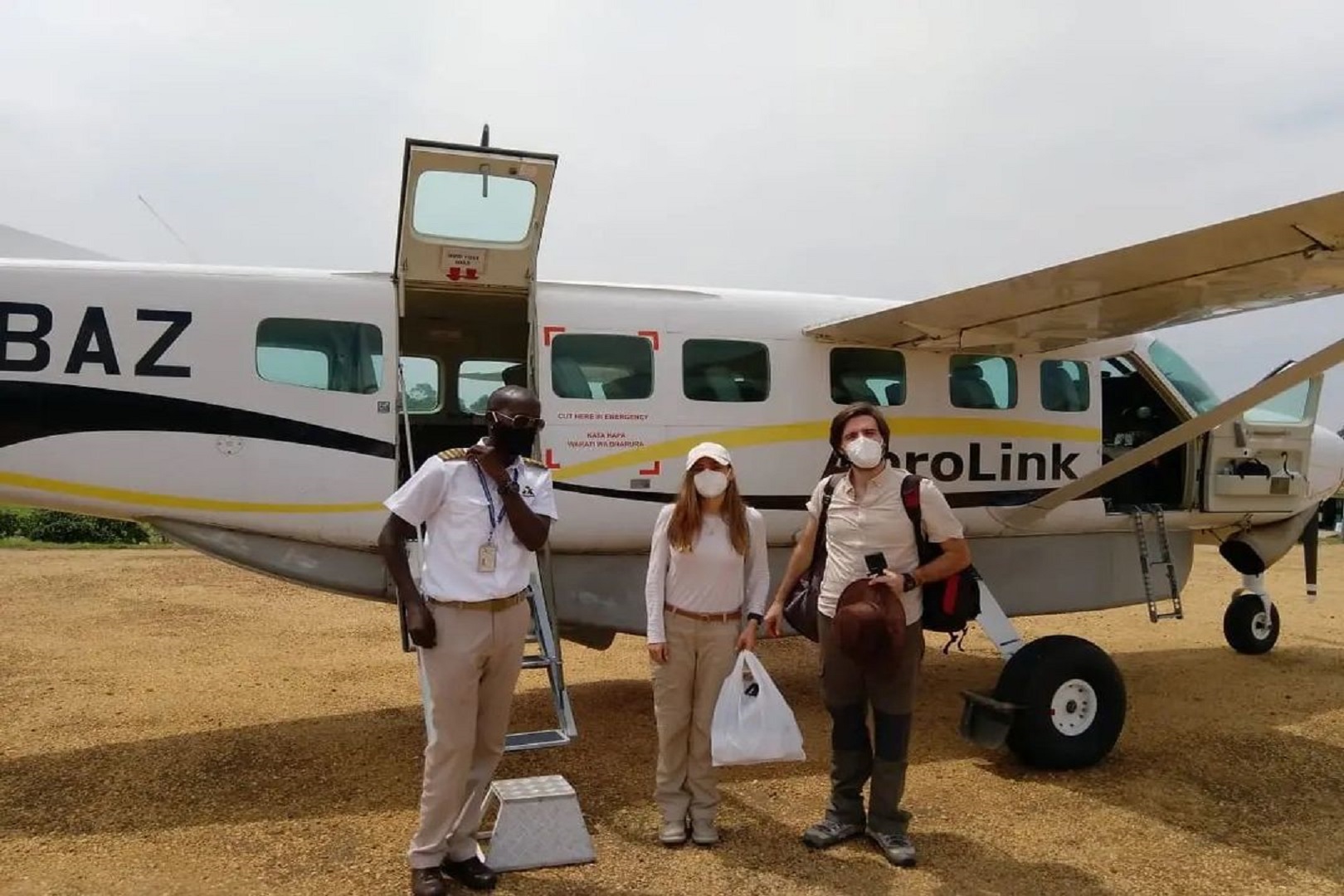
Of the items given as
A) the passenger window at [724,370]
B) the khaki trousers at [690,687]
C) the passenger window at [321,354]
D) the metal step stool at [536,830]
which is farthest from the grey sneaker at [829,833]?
the passenger window at [321,354]

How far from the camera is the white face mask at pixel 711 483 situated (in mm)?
4598

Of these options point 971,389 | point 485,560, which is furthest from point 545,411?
point 971,389

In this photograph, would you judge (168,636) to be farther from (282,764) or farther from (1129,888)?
(1129,888)

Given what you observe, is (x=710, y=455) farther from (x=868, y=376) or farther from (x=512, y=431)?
(x=868, y=376)

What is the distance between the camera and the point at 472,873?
4.37m

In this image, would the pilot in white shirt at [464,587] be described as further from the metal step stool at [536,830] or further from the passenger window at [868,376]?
the passenger window at [868,376]

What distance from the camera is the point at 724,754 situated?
14.7 ft

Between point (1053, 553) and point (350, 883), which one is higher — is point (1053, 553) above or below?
above

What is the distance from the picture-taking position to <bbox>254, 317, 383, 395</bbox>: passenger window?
6.15 metres

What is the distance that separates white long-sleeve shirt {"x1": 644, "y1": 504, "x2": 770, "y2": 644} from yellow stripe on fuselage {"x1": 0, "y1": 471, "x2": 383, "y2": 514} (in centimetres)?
236

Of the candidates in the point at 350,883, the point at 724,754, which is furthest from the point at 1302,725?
the point at 350,883

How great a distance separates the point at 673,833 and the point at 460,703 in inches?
55.6

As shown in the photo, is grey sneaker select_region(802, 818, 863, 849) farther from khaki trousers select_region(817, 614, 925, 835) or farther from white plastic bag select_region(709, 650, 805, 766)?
white plastic bag select_region(709, 650, 805, 766)

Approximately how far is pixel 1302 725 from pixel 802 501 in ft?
13.7
